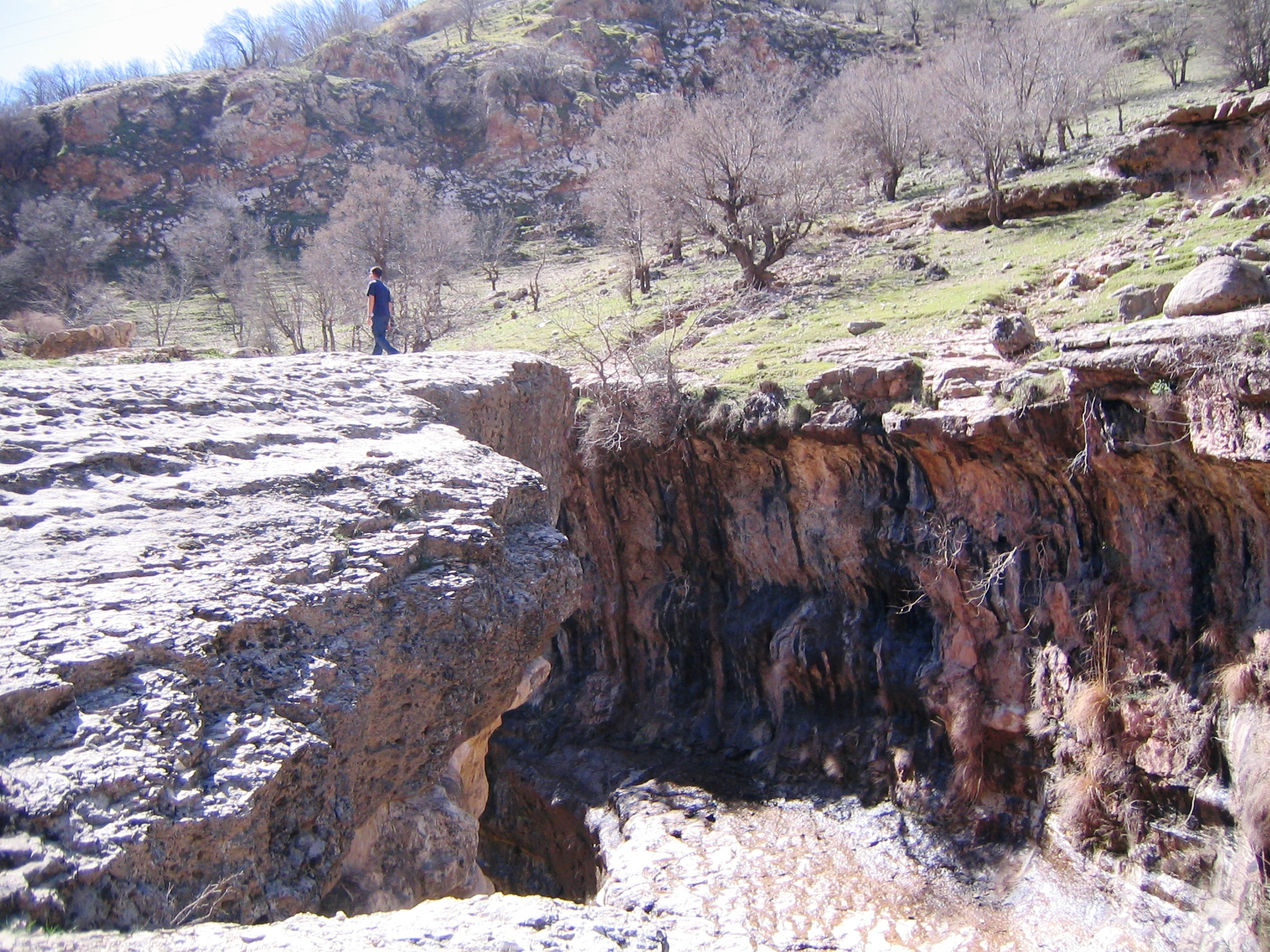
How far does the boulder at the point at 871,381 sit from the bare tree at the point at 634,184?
38.9 ft

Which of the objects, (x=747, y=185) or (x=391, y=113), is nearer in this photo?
(x=747, y=185)

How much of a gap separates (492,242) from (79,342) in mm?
22137

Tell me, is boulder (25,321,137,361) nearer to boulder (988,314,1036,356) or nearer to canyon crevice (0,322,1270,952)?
canyon crevice (0,322,1270,952)

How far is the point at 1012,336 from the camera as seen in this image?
10.8 m

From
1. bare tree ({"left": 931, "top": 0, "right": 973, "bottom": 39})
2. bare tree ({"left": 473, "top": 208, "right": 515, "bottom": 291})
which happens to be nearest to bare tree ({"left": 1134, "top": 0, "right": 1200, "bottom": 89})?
bare tree ({"left": 931, "top": 0, "right": 973, "bottom": 39})

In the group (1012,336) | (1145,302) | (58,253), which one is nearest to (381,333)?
(1012,336)

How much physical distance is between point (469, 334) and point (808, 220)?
10917 mm

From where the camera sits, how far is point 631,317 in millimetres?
20828

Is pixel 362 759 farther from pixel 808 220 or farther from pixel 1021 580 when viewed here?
pixel 808 220

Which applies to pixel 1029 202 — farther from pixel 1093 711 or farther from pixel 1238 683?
pixel 1238 683

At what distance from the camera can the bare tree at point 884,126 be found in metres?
26.9

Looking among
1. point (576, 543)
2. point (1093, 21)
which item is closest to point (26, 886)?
point (576, 543)

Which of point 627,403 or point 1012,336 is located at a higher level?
point 1012,336

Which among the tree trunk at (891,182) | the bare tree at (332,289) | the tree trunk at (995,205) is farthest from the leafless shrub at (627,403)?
the tree trunk at (891,182)
